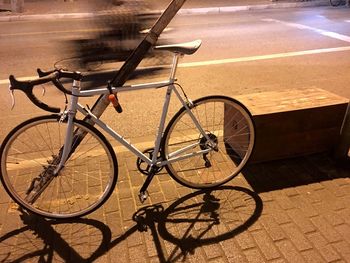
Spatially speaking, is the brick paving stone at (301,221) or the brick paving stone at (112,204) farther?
the brick paving stone at (112,204)

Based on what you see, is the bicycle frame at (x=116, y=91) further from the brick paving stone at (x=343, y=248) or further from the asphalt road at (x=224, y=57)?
the asphalt road at (x=224, y=57)

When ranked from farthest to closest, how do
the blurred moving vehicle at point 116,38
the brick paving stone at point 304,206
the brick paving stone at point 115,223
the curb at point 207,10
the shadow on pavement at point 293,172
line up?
the curb at point 207,10 < the blurred moving vehicle at point 116,38 < the shadow on pavement at point 293,172 < the brick paving stone at point 304,206 < the brick paving stone at point 115,223

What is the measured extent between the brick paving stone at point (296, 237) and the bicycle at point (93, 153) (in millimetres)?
792

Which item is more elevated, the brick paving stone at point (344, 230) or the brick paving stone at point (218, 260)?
the brick paving stone at point (344, 230)

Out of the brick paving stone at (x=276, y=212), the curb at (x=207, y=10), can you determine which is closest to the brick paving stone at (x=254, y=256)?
the brick paving stone at (x=276, y=212)

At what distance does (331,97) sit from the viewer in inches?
164

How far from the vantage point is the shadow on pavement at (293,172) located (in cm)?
372

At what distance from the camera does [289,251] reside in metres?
2.90

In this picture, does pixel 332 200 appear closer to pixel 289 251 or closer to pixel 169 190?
pixel 289 251

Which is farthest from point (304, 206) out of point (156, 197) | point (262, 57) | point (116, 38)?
point (116, 38)

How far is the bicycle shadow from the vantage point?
2928 millimetres

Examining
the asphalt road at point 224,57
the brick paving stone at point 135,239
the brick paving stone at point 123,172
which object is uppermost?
the asphalt road at point 224,57

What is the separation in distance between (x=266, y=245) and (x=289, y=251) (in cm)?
18

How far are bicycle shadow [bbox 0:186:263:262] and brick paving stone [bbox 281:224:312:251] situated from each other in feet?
0.98
